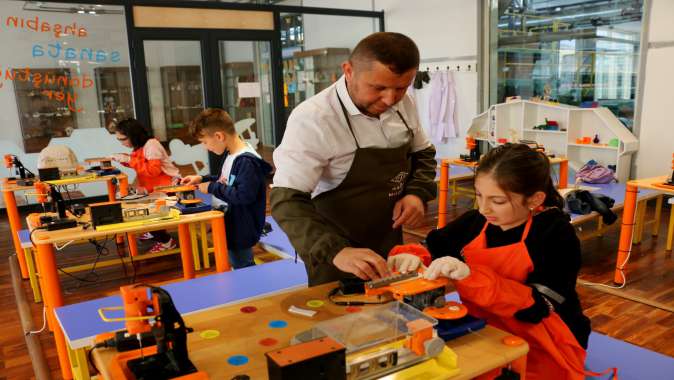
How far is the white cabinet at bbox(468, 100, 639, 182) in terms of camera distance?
227 inches

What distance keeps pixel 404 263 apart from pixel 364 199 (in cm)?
34

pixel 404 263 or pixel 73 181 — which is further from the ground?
pixel 404 263

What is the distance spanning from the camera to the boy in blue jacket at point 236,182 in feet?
9.45

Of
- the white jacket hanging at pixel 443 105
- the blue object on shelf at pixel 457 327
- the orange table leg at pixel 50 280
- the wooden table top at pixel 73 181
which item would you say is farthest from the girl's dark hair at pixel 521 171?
the white jacket hanging at pixel 443 105

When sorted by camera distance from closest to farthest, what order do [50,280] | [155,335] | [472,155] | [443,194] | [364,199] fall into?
[155,335], [364,199], [50,280], [443,194], [472,155]

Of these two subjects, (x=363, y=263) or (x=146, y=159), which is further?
(x=146, y=159)

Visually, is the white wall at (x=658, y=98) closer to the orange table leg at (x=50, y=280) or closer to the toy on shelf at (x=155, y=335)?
the orange table leg at (x=50, y=280)

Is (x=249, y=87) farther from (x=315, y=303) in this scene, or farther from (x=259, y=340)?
(x=259, y=340)

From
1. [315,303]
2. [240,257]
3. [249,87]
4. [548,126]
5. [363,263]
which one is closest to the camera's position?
[363,263]

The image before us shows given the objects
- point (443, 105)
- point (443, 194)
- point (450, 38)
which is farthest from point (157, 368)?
point (450, 38)

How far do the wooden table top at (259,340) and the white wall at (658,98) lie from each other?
5.50 meters

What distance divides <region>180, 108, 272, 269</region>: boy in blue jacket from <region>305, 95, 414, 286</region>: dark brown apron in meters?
1.33

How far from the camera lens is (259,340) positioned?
1.15 meters

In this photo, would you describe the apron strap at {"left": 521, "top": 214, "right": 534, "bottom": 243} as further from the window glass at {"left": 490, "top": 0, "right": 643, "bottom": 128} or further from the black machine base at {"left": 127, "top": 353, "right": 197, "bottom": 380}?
the window glass at {"left": 490, "top": 0, "right": 643, "bottom": 128}
